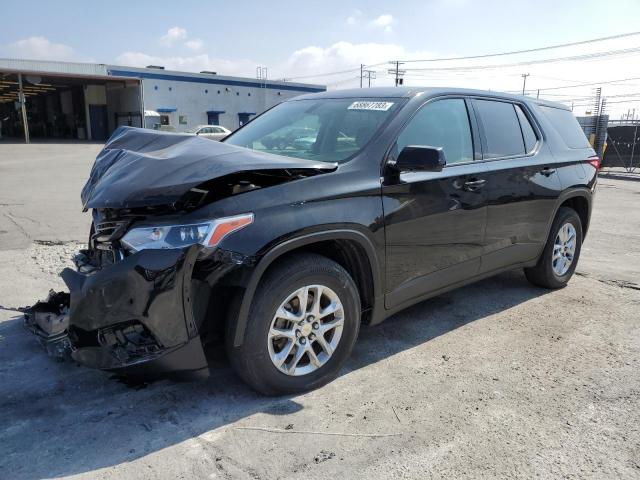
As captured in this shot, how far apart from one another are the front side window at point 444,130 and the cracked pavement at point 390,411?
4.72 ft

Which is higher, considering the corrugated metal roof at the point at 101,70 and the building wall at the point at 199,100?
the corrugated metal roof at the point at 101,70

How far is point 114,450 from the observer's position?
8.59 ft

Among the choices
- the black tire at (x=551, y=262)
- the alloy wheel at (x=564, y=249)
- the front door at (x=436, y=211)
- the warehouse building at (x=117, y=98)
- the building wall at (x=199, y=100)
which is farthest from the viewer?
the building wall at (x=199, y=100)

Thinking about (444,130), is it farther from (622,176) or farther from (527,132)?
(622,176)

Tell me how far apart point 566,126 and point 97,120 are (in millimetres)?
45195

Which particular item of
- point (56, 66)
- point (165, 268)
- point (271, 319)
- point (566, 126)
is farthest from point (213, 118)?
point (165, 268)

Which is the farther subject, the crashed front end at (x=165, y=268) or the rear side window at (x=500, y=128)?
the rear side window at (x=500, y=128)

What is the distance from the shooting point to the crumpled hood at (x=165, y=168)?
109 inches

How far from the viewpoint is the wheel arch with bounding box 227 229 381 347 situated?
280cm

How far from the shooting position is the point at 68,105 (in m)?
47.7

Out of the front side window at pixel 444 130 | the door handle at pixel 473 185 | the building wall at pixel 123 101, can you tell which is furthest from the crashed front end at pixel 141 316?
the building wall at pixel 123 101

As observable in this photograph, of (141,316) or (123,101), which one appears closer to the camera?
(141,316)

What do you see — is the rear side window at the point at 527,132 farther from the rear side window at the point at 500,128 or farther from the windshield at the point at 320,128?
the windshield at the point at 320,128

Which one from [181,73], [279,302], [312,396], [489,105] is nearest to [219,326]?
[279,302]
